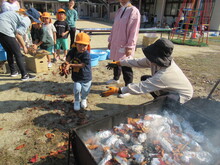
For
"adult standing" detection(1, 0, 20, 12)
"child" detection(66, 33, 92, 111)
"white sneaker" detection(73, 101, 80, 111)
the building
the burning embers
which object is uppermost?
the building

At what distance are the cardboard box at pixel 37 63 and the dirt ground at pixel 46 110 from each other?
212 mm

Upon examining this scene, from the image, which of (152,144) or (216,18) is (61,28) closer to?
(152,144)

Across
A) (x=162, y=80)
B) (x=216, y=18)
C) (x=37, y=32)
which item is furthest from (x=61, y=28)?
(x=216, y=18)

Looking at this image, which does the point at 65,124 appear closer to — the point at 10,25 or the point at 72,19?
the point at 10,25

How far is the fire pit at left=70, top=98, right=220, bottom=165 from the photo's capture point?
1575 millimetres

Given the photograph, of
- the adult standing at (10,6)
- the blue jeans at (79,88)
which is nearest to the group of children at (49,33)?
the adult standing at (10,6)

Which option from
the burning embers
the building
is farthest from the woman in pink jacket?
the building

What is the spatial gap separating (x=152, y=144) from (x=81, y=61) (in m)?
1.74

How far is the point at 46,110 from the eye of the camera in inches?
121

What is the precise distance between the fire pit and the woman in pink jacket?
1464mm

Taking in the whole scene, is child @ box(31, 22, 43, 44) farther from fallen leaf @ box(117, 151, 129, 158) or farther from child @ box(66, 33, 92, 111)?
fallen leaf @ box(117, 151, 129, 158)

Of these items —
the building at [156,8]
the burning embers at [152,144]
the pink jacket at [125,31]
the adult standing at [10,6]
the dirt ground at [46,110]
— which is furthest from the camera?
the building at [156,8]

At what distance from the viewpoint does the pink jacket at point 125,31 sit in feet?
10.3

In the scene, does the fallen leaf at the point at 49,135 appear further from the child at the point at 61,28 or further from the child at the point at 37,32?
the child at the point at 61,28
